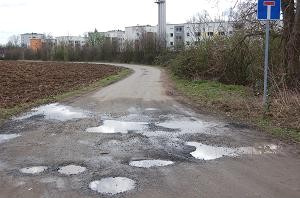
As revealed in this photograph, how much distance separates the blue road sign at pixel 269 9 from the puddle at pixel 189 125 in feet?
10.9

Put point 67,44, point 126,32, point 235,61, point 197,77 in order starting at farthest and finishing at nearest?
point 126,32
point 67,44
point 197,77
point 235,61

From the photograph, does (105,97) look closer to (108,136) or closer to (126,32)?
(108,136)

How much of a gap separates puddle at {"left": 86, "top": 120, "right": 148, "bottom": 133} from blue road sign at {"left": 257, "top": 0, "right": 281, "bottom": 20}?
4433 millimetres

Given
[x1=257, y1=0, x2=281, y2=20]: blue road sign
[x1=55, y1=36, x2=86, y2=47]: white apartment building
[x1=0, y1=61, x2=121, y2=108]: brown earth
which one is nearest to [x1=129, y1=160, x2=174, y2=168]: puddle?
[x1=257, y1=0, x2=281, y2=20]: blue road sign

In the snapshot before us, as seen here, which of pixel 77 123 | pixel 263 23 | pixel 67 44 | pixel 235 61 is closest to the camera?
pixel 77 123

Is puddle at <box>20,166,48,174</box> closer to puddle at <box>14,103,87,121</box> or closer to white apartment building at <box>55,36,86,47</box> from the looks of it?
puddle at <box>14,103,87,121</box>

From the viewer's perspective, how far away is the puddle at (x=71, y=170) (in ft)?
22.0

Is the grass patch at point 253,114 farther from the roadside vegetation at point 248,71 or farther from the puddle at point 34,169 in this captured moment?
the puddle at point 34,169

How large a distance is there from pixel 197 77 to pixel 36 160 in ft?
68.1

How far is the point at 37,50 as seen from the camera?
320 ft

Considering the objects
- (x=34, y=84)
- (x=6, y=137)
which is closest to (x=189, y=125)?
(x=6, y=137)

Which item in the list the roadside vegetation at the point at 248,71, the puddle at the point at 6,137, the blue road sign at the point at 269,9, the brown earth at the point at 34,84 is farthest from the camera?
the brown earth at the point at 34,84

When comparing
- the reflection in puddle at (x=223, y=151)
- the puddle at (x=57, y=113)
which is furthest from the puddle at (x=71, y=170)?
the puddle at (x=57, y=113)

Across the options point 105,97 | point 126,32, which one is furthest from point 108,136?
point 126,32
